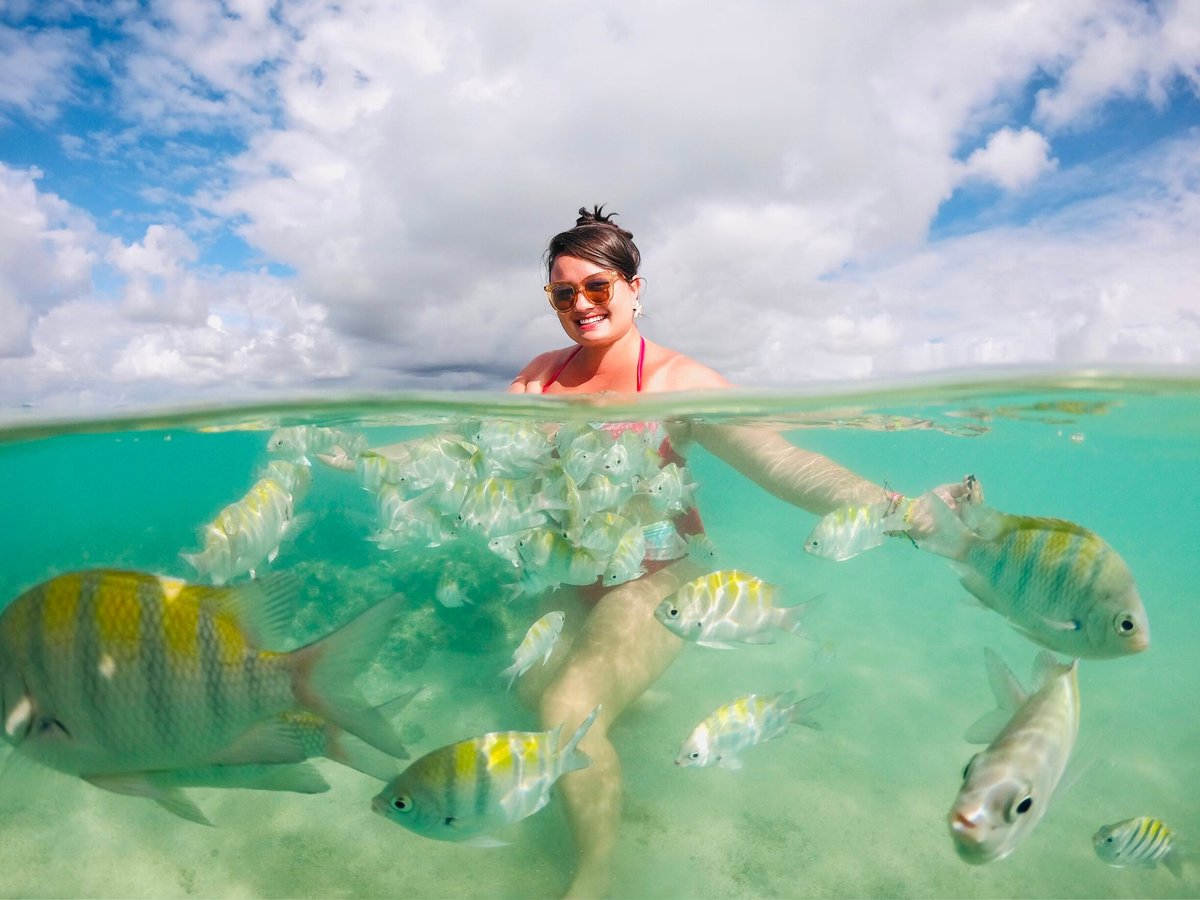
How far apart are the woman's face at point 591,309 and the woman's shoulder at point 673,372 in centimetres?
84

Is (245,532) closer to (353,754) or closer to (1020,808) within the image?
(353,754)

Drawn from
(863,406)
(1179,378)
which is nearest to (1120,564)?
(863,406)

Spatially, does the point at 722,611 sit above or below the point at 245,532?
below

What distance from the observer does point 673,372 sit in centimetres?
752

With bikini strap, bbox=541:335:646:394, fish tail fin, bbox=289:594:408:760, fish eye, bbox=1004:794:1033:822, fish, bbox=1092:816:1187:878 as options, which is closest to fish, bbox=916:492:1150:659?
fish eye, bbox=1004:794:1033:822

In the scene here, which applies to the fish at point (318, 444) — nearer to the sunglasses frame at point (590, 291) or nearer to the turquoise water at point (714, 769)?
the turquoise water at point (714, 769)

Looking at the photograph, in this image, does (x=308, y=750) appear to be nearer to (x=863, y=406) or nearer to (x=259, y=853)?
(x=259, y=853)

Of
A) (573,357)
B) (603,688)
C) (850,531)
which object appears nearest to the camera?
(850,531)

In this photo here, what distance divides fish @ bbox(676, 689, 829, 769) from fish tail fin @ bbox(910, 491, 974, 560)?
5.20 ft

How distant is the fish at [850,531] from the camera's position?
15.4 feet

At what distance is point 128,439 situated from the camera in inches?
601

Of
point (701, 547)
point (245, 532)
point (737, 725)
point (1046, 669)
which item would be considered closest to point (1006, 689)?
point (1046, 669)

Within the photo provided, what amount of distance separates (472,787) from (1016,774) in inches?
90.3

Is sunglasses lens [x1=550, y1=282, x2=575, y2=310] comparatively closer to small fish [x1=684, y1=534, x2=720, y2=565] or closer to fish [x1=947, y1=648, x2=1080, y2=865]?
small fish [x1=684, y1=534, x2=720, y2=565]
